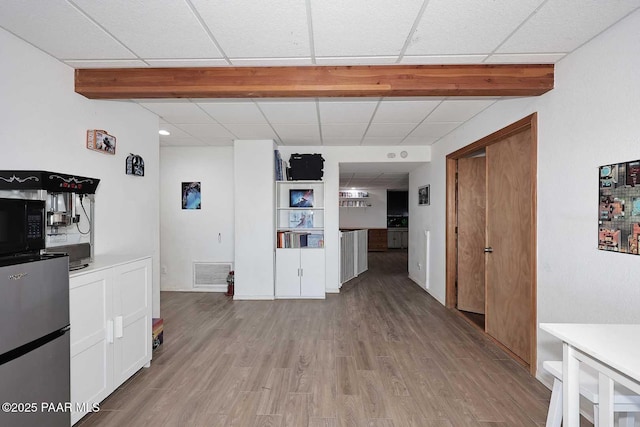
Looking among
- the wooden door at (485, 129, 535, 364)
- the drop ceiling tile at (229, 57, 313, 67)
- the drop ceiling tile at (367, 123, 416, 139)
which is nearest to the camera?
the drop ceiling tile at (229, 57, 313, 67)

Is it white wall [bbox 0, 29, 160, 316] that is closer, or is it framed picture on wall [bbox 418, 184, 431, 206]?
white wall [bbox 0, 29, 160, 316]

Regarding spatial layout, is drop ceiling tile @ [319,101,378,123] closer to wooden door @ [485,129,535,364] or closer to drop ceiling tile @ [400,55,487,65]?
drop ceiling tile @ [400,55,487,65]

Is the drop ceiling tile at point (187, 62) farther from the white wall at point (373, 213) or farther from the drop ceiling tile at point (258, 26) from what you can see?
the white wall at point (373, 213)

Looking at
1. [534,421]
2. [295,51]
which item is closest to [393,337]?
[534,421]

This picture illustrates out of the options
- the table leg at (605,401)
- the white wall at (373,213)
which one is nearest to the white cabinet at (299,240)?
the table leg at (605,401)

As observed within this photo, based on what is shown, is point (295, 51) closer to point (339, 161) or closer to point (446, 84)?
point (446, 84)

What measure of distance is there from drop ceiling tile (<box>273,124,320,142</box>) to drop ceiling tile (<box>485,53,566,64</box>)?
2.26 metres

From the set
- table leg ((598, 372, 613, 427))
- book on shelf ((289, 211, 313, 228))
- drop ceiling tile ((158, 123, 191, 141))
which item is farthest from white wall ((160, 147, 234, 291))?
table leg ((598, 372, 613, 427))

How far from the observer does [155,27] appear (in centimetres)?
195

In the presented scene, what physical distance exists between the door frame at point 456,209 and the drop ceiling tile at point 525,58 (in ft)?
1.48

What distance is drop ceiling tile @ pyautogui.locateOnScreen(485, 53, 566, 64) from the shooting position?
7.54ft

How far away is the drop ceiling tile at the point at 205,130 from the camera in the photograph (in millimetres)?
4125

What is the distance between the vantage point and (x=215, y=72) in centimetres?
254

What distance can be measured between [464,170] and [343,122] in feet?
6.53
